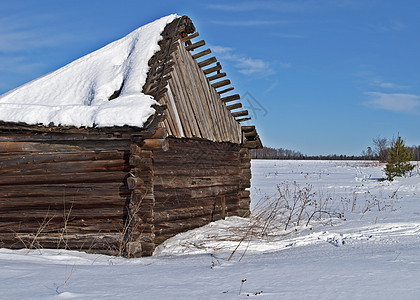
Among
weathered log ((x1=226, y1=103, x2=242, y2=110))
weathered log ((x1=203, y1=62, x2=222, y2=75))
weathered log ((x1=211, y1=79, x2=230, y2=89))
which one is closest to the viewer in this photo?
weathered log ((x1=203, y1=62, x2=222, y2=75))

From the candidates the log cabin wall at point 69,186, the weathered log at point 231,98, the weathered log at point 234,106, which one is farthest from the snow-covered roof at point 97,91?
the weathered log at point 234,106

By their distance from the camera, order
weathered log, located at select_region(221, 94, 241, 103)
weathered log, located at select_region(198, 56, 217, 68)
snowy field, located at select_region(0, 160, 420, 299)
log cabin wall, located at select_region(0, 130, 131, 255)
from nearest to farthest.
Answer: snowy field, located at select_region(0, 160, 420, 299) < log cabin wall, located at select_region(0, 130, 131, 255) < weathered log, located at select_region(198, 56, 217, 68) < weathered log, located at select_region(221, 94, 241, 103)

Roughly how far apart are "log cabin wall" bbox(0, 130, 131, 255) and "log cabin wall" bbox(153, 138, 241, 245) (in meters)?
0.87

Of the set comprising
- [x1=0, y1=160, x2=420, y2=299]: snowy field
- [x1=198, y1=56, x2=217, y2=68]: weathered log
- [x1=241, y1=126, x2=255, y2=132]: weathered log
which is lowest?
[x1=0, y1=160, x2=420, y2=299]: snowy field

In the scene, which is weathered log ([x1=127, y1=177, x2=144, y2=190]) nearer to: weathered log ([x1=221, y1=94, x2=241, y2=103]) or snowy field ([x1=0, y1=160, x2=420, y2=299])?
snowy field ([x1=0, y1=160, x2=420, y2=299])

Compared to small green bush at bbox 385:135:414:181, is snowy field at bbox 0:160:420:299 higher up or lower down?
lower down

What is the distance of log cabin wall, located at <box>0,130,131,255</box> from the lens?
737 cm

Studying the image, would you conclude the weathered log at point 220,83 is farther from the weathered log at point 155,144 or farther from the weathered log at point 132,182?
the weathered log at point 132,182

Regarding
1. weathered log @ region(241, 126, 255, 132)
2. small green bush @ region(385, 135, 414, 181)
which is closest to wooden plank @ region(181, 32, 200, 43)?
weathered log @ region(241, 126, 255, 132)

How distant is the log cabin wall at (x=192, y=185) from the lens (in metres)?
8.21

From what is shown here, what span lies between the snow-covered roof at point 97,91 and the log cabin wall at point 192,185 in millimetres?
1272

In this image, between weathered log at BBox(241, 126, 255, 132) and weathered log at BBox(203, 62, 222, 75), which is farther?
weathered log at BBox(241, 126, 255, 132)

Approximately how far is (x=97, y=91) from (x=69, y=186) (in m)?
1.99

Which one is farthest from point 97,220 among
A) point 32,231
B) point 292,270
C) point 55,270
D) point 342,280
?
point 342,280
